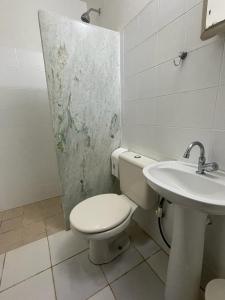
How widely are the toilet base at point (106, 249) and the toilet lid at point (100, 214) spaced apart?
0.79ft

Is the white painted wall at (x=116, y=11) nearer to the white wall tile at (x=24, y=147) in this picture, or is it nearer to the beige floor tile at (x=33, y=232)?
the white wall tile at (x=24, y=147)

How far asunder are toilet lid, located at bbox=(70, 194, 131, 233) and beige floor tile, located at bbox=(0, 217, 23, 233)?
933 millimetres

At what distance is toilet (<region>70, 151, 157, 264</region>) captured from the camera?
3.13 ft

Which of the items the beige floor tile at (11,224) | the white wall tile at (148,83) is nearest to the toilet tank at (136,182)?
the white wall tile at (148,83)

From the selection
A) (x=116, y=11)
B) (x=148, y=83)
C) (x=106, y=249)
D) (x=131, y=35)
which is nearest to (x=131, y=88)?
(x=148, y=83)

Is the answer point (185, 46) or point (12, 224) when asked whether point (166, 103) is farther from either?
point (12, 224)

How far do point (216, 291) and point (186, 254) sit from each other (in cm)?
17

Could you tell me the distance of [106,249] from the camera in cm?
117

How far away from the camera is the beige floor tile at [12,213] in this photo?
1725 millimetres

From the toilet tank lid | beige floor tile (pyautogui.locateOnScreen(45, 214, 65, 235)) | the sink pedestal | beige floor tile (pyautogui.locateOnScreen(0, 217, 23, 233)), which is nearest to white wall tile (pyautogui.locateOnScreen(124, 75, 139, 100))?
the toilet tank lid

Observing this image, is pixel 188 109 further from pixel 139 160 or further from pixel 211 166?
pixel 139 160

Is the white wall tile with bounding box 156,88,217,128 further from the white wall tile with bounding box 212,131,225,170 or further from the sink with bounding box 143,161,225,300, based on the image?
the sink with bounding box 143,161,225,300

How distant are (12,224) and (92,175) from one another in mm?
1003

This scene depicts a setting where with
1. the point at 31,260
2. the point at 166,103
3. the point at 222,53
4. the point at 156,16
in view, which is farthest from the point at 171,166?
the point at 31,260
